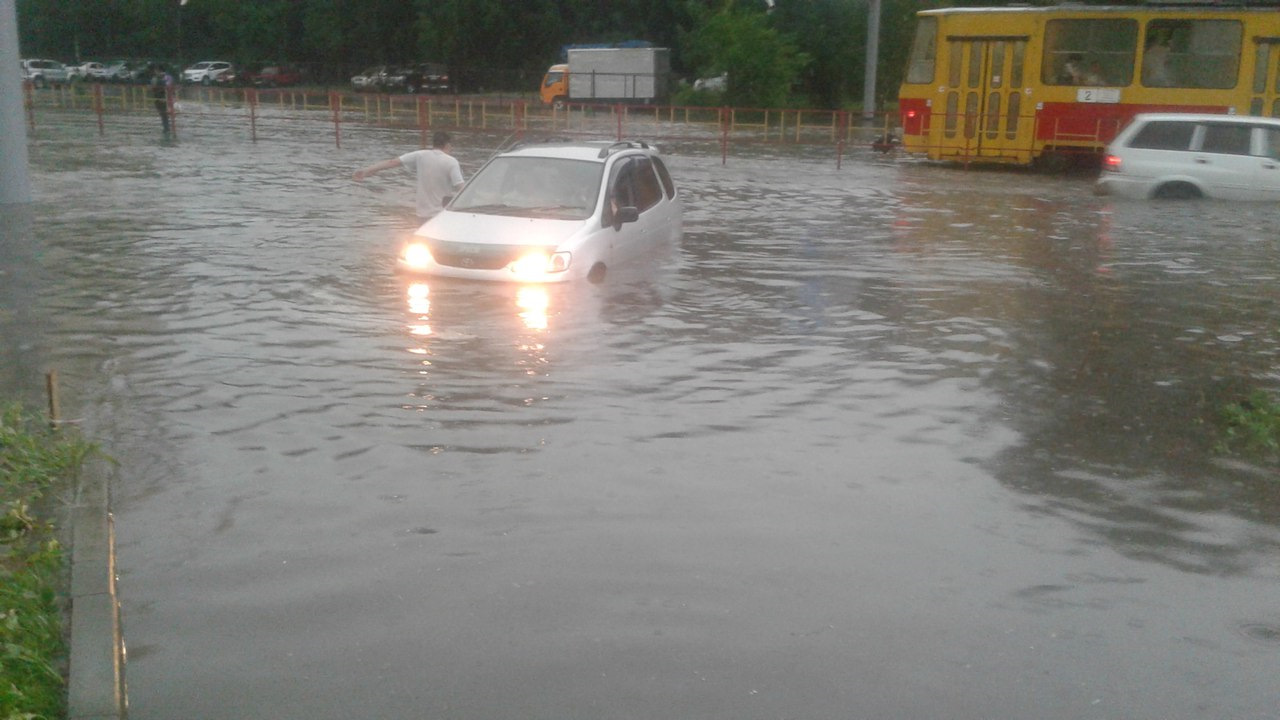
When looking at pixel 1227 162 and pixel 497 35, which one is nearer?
pixel 1227 162

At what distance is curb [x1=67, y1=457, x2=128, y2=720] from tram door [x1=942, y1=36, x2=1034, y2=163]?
25253 millimetres

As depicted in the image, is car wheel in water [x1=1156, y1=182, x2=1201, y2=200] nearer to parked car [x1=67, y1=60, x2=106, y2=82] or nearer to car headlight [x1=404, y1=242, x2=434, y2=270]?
car headlight [x1=404, y1=242, x2=434, y2=270]

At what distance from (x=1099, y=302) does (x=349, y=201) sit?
11.7 meters

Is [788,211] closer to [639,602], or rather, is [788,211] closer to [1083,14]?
[1083,14]

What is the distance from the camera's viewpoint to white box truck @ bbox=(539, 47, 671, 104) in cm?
5812

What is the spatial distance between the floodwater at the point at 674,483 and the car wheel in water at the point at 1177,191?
570 centimetres

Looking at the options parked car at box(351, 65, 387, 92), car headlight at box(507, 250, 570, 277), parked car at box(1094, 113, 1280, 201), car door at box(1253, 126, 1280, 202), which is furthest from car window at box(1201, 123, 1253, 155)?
parked car at box(351, 65, 387, 92)

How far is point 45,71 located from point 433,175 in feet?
221

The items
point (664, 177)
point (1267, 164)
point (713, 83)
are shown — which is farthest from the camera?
point (713, 83)

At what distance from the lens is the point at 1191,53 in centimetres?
2686

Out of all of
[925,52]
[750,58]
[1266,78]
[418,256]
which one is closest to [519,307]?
[418,256]

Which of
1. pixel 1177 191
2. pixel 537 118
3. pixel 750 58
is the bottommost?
pixel 1177 191

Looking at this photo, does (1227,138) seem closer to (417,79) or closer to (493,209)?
(493,209)

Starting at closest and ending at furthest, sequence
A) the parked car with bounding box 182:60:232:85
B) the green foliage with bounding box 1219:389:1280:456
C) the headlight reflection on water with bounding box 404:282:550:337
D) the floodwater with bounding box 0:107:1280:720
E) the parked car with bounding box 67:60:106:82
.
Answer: the floodwater with bounding box 0:107:1280:720 → the green foliage with bounding box 1219:389:1280:456 → the headlight reflection on water with bounding box 404:282:550:337 → the parked car with bounding box 67:60:106:82 → the parked car with bounding box 182:60:232:85
